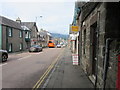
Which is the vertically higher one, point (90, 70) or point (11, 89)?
point (90, 70)

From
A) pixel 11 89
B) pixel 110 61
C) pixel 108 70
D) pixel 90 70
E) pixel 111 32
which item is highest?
pixel 111 32

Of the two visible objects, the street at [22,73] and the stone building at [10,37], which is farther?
the stone building at [10,37]

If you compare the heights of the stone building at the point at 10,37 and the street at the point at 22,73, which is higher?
the stone building at the point at 10,37

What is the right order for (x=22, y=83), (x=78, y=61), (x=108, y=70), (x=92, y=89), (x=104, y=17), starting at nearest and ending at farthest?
1. (x=108, y=70)
2. (x=104, y=17)
3. (x=92, y=89)
4. (x=22, y=83)
5. (x=78, y=61)

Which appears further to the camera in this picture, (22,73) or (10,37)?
(10,37)

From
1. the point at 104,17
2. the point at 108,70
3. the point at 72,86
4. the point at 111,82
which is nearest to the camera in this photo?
the point at 111,82

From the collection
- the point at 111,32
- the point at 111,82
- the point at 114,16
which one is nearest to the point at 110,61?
the point at 111,82

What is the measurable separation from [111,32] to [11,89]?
433 cm

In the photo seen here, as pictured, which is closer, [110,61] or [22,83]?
[110,61]

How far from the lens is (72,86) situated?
202 inches

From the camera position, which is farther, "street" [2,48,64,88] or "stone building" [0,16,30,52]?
"stone building" [0,16,30,52]

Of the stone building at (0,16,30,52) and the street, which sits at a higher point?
the stone building at (0,16,30,52)

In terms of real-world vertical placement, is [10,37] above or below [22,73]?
above

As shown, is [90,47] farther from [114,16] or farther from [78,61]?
[78,61]
